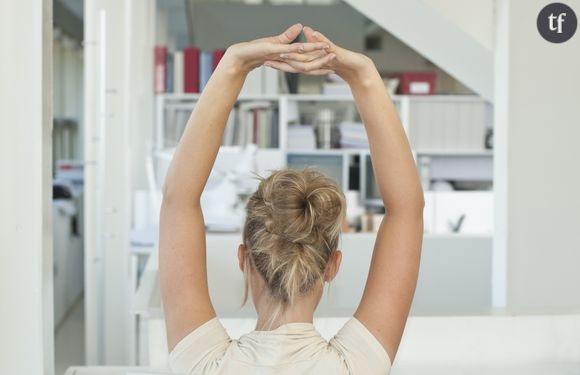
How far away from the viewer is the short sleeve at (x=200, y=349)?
118 cm

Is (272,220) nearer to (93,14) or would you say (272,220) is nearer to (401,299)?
(401,299)

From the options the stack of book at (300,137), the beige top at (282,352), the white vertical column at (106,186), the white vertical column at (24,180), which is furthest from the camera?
the stack of book at (300,137)

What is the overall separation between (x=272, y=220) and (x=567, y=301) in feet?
5.20

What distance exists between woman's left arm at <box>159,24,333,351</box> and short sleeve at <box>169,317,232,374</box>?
1cm

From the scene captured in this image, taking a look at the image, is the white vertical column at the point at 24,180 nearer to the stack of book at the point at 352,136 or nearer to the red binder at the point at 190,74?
the red binder at the point at 190,74

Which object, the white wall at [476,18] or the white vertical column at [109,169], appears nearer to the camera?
the white wall at [476,18]

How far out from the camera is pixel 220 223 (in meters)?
4.20

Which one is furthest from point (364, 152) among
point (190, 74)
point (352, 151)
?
point (190, 74)

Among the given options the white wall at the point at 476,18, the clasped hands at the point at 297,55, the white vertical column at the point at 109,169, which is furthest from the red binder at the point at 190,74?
the clasped hands at the point at 297,55

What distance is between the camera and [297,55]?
1.20m

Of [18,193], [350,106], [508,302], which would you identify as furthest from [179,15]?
[18,193]

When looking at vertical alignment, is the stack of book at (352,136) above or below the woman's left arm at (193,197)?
above

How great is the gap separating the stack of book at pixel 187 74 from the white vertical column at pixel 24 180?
168 inches
